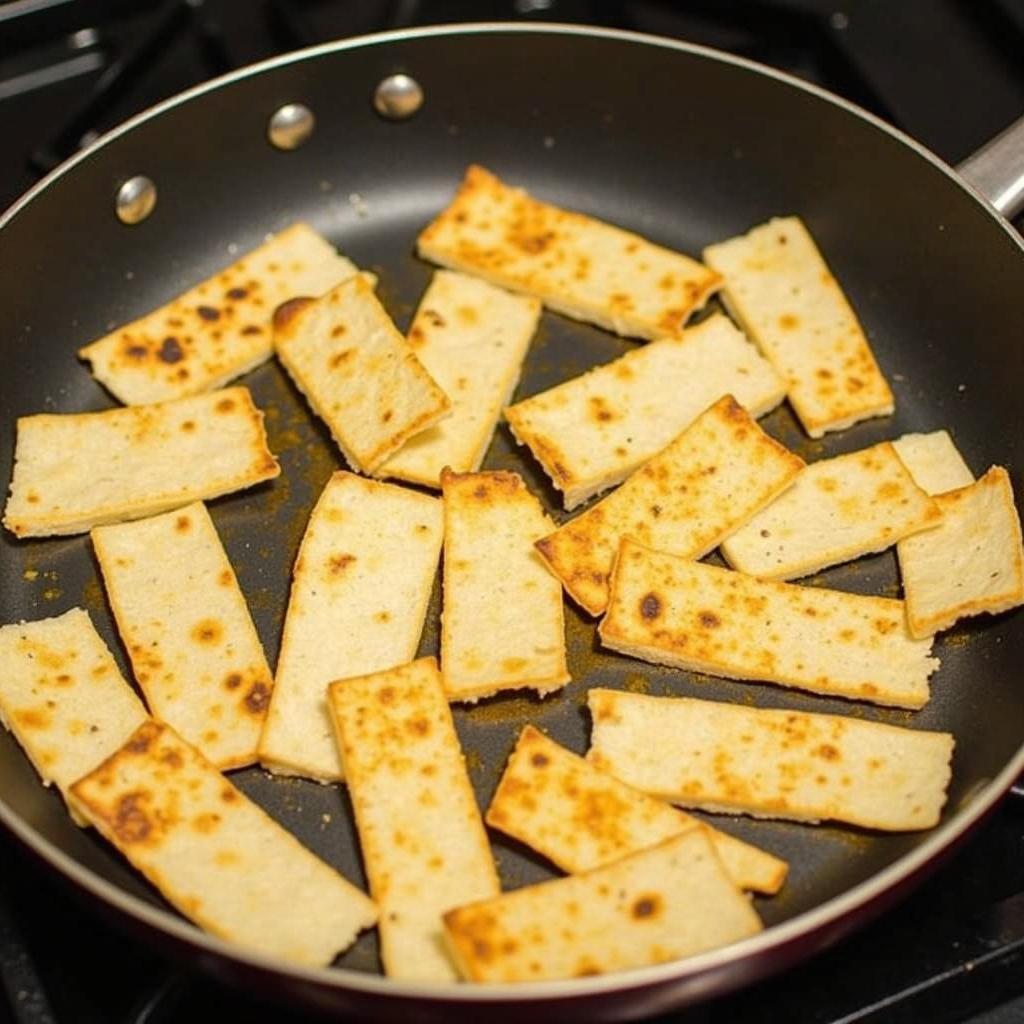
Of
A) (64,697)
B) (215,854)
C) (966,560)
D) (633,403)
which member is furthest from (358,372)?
(966,560)

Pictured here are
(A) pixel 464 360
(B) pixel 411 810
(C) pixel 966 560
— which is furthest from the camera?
(A) pixel 464 360

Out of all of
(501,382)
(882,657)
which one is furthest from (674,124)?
(882,657)

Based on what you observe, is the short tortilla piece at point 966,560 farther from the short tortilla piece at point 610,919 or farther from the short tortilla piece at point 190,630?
the short tortilla piece at point 190,630

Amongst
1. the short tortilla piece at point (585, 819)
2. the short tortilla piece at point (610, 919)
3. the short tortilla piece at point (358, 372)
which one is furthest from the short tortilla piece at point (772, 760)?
the short tortilla piece at point (358, 372)

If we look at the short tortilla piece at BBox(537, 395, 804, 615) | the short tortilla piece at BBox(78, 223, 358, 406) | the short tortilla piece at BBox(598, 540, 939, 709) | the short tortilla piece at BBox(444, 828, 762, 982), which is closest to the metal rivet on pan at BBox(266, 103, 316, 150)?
the short tortilla piece at BBox(78, 223, 358, 406)

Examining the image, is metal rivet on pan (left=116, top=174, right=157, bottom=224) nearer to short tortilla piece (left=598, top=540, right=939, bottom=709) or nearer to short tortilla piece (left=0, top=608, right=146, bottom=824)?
short tortilla piece (left=0, top=608, right=146, bottom=824)

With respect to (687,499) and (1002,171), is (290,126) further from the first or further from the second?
(1002,171)
